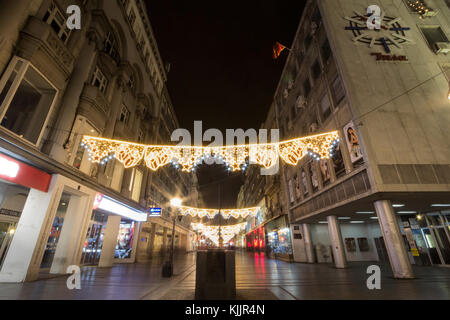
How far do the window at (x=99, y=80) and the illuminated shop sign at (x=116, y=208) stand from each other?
24.0 feet

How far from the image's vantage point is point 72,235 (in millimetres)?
10695

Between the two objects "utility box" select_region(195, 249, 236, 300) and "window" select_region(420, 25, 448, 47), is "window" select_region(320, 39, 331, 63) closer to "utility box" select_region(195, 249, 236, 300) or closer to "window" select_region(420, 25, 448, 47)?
"window" select_region(420, 25, 448, 47)

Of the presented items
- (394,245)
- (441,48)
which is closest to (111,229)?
(394,245)

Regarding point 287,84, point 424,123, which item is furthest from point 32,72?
point 287,84

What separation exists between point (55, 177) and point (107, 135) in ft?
15.8

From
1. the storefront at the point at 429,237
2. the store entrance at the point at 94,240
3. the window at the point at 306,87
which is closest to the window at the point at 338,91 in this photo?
the window at the point at 306,87

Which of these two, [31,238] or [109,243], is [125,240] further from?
[31,238]

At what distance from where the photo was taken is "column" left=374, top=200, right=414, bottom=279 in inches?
365

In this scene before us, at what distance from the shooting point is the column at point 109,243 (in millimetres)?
14156

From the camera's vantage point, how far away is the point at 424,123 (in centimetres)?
1130

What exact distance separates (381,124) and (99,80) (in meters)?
17.7

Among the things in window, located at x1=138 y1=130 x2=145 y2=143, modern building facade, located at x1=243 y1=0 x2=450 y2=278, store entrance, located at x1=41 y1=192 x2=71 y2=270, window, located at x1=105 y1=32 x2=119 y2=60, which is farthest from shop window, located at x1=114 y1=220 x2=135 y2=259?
modern building facade, located at x1=243 y1=0 x2=450 y2=278

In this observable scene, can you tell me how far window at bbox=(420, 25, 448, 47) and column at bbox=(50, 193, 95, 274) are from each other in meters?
25.1
